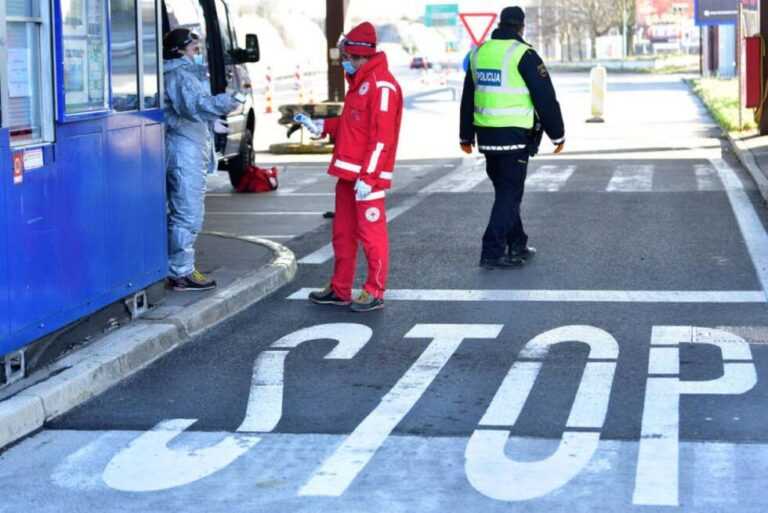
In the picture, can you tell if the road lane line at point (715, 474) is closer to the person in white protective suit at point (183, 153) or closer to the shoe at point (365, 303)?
the shoe at point (365, 303)

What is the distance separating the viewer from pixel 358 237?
32.6 ft

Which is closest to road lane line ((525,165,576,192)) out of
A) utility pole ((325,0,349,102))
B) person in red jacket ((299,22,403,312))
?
utility pole ((325,0,349,102))

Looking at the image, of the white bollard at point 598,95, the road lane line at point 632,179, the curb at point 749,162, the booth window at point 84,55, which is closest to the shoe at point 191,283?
the booth window at point 84,55

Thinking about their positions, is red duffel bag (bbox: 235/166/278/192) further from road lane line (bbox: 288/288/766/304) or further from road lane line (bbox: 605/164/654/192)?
road lane line (bbox: 288/288/766/304)

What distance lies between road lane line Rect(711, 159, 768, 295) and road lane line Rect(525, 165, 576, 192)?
6.23 feet

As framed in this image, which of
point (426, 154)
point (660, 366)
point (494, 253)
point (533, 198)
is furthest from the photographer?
point (426, 154)

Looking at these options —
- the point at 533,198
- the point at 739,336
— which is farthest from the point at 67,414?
the point at 533,198

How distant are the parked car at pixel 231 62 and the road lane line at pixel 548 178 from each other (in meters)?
3.48

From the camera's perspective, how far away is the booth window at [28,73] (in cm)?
711

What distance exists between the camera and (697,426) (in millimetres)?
6641

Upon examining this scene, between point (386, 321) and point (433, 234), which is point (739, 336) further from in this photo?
point (433, 234)

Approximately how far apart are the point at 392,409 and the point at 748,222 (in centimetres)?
→ 782

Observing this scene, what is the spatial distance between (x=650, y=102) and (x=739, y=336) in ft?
108

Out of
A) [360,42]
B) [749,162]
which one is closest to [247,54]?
[749,162]
